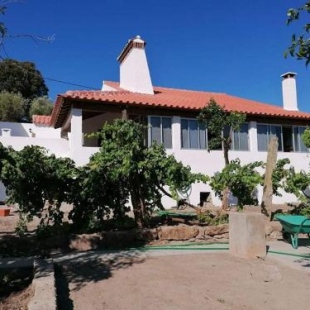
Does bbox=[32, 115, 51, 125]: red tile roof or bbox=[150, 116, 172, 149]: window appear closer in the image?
bbox=[150, 116, 172, 149]: window

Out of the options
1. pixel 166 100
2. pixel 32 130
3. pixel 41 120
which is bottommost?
pixel 32 130

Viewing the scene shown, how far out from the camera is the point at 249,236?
8.19 metres

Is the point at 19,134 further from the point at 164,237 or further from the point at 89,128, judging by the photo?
the point at 164,237

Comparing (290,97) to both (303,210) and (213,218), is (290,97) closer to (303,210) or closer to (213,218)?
(303,210)

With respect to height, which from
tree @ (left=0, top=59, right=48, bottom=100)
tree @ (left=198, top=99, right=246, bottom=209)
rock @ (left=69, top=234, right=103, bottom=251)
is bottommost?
rock @ (left=69, top=234, right=103, bottom=251)

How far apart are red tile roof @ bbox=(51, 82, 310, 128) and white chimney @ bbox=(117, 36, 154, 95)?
0.53 metres

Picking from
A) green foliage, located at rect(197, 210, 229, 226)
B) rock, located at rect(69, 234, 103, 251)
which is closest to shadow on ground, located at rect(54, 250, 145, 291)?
rock, located at rect(69, 234, 103, 251)

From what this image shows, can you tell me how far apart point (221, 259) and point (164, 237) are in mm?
2123

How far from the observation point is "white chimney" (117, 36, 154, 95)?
2119cm

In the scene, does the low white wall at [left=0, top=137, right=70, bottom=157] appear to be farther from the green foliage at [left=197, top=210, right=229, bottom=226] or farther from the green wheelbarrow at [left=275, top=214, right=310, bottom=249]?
the green wheelbarrow at [left=275, top=214, right=310, bottom=249]

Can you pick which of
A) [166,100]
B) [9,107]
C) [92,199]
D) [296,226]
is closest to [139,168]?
[92,199]

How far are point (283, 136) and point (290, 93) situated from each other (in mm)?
3227

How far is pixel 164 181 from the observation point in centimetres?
1052


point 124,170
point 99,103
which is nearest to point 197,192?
point 99,103
